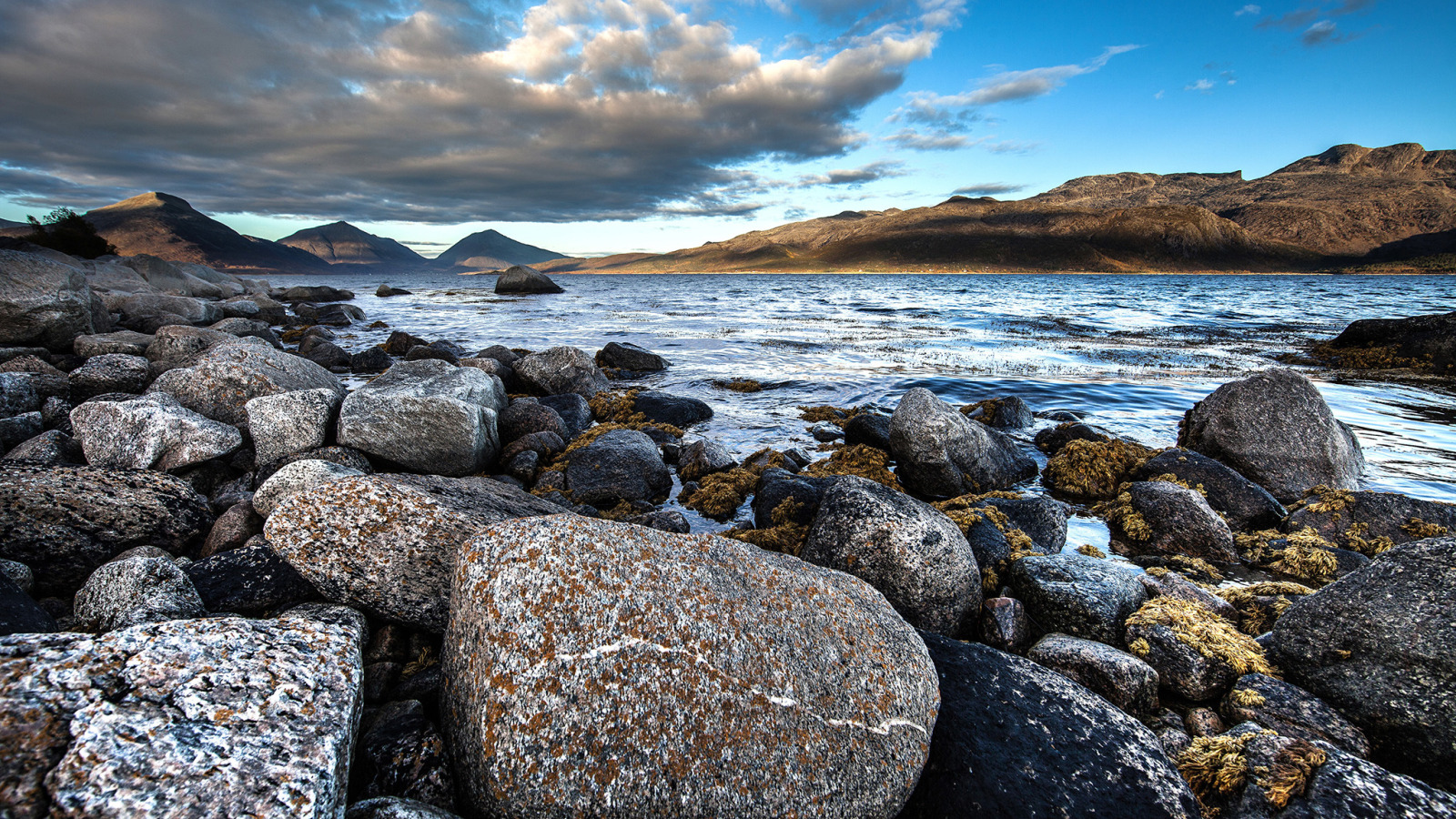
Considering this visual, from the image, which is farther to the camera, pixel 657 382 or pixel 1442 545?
pixel 657 382

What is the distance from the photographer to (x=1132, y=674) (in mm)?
3799

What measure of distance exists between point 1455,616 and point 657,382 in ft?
47.9

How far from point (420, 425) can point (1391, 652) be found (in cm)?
954

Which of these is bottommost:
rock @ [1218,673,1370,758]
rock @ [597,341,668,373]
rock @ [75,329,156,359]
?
rock @ [1218,673,1370,758]

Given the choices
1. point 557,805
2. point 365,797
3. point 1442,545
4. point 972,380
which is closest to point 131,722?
point 365,797

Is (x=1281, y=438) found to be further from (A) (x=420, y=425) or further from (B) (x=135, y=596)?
(B) (x=135, y=596)

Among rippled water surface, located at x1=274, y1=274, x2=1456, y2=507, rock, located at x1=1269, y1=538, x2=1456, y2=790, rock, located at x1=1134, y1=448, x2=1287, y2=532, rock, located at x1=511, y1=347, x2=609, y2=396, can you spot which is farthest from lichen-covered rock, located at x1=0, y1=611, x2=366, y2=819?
rock, located at x1=511, y1=347, x2=609, y2=396

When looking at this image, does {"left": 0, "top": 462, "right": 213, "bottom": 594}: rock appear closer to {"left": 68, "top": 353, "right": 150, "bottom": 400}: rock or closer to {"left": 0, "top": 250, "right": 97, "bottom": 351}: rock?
→ {"left": 68, "top": 353, "right": 150, "bottom": 400}: rock

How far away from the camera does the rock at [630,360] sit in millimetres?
17828

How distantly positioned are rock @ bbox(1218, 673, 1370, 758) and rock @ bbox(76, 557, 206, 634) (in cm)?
675

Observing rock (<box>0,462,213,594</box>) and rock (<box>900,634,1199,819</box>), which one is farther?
rock (<box>0,462,213,594</box>)

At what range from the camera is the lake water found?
1132 centimetres

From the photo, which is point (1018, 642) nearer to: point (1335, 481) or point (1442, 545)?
point (1442, 545)

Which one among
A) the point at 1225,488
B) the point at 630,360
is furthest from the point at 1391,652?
the point at 630,360
